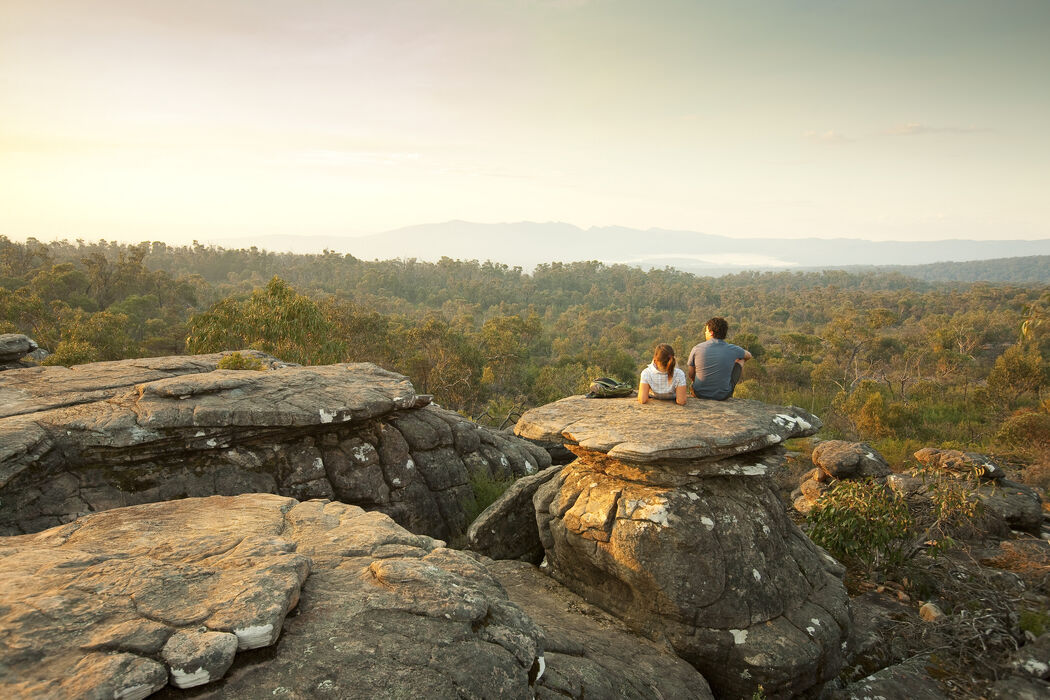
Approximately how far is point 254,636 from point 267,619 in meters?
0.15

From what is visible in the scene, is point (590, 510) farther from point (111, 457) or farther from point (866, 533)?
point (111, 457)

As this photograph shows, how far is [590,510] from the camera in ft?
26.8

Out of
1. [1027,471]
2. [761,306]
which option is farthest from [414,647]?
[761,306]

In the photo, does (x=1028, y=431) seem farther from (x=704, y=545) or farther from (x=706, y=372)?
(x=704, y=545)

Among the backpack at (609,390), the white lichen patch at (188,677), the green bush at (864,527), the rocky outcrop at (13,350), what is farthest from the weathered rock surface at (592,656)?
the rocky outcrop at (13,350)

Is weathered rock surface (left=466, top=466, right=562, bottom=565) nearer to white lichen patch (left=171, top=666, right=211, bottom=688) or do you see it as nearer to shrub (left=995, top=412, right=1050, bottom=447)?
white lichen patch (left=171, top=666, right=211, bottom=688)

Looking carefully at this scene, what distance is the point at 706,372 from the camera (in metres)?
9.02

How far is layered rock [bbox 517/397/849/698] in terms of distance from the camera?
7.20 m

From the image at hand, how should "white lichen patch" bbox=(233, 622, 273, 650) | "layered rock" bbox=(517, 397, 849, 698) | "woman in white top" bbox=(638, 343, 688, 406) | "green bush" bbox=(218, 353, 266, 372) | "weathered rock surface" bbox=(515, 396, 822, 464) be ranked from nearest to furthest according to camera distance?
"white lichen patch" bbox=(233, 622, 273, 650) < "layered rock" bbox=(517, 397, 849, 698) < "weathered rock surface" bbox=(515, 396, 822, 464) < "woman in white top" bbox=(638, 343, 688, 406) < "green bush" bbox=(218, 353, 266, 372)

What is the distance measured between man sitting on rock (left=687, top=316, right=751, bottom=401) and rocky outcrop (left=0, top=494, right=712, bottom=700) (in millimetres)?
4307

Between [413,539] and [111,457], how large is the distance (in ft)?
19.9

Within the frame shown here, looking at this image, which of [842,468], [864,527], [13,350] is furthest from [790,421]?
[13,350]

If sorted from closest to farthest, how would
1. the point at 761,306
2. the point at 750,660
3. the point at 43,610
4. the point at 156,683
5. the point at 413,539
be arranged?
the point at 156,683
the point at 43,610
the point at 413,539
the point at 750,660
the point at 761,306

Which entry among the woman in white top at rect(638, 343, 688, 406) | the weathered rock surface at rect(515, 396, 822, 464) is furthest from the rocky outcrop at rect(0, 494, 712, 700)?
the woman in white top at rect(638, 343, 688, 406)
